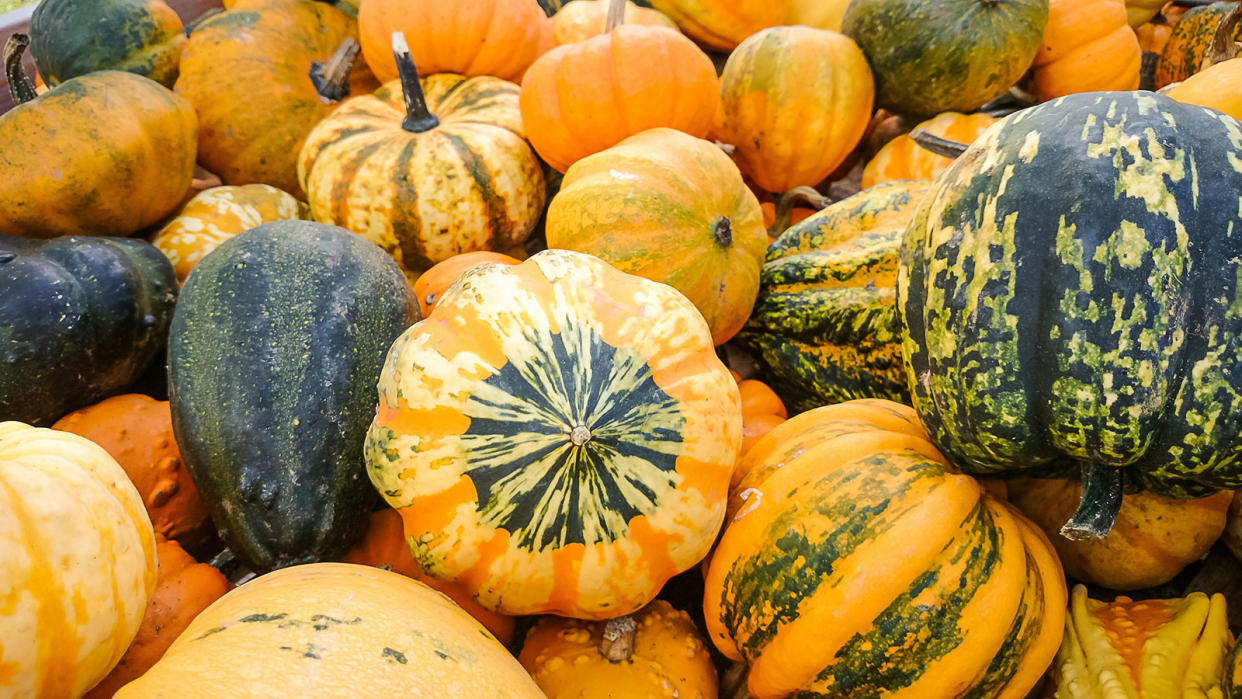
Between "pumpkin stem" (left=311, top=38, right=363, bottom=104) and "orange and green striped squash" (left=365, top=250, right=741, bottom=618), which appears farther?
"pumpkin stem" (left=311, top=38, right=363, bottom=104)

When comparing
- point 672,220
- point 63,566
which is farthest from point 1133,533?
point 63,566

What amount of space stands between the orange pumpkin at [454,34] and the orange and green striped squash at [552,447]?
4.44 ft

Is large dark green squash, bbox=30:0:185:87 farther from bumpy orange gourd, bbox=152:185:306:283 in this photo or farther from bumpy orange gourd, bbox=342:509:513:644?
bumpy orange gourd, bbox=342:509:513:644

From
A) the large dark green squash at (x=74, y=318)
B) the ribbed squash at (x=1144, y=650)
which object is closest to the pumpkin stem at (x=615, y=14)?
the large dark green squash at (x=74, y=318)

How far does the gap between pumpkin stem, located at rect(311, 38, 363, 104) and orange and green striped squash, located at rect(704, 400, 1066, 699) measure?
199 cm


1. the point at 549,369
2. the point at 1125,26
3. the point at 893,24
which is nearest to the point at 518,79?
the point at 893,24

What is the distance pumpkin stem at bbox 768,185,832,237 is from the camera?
2.32 m

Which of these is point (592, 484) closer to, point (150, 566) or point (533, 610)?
point (533, 610)

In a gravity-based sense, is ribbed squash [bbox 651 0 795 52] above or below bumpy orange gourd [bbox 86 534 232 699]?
above

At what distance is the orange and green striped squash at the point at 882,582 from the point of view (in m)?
1.17

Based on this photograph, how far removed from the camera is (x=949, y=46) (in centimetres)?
234

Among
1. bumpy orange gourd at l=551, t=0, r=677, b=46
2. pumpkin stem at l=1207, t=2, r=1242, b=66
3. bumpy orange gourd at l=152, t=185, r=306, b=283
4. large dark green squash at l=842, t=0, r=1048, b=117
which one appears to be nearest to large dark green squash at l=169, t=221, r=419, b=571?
bumpy orange gourd at l=152, t=185, r=306, b=283

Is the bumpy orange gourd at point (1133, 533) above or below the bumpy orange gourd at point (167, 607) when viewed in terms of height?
above

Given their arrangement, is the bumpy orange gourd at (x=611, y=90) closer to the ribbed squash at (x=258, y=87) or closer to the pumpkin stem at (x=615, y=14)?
the pumpkin stem at (x=615, y=14)
